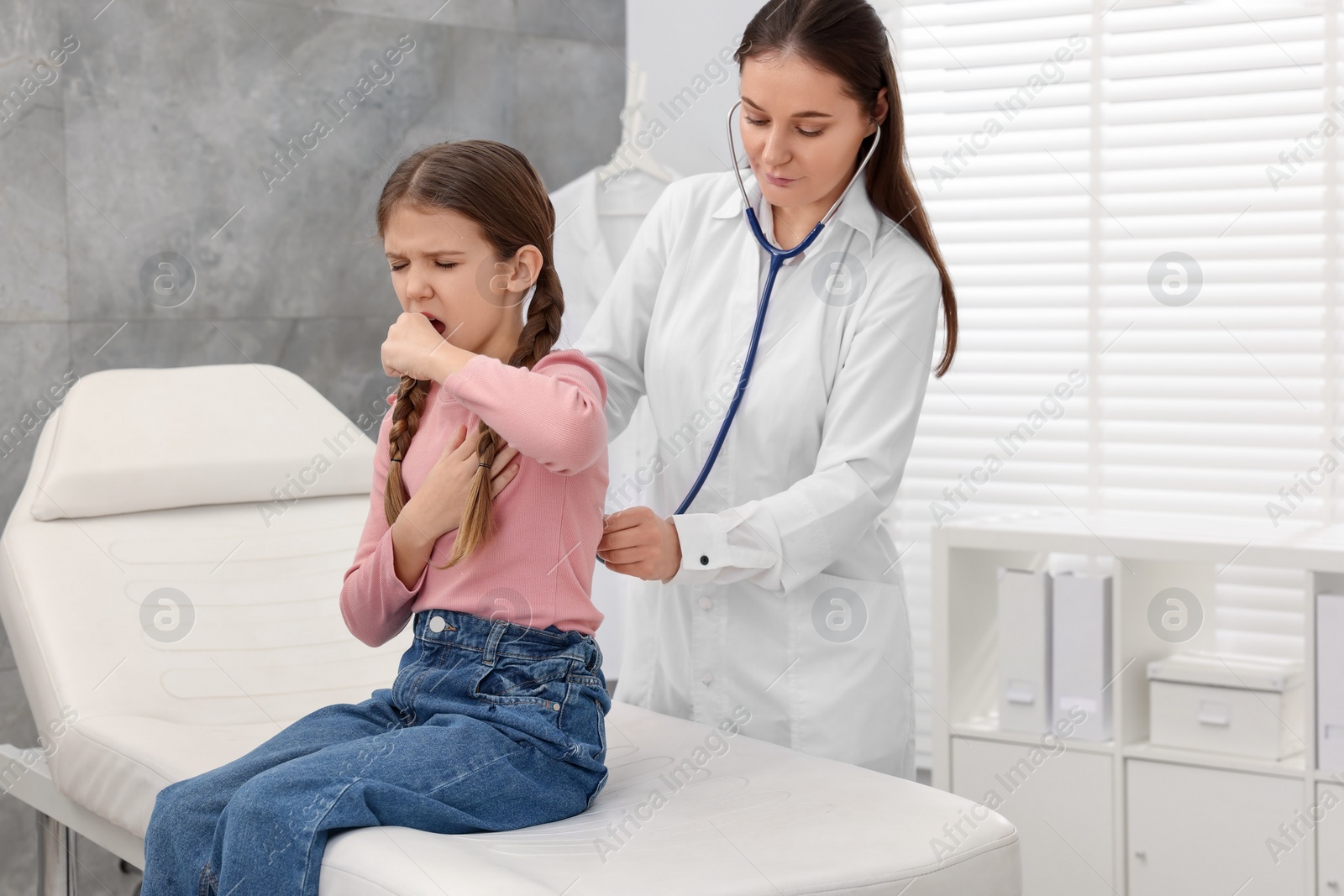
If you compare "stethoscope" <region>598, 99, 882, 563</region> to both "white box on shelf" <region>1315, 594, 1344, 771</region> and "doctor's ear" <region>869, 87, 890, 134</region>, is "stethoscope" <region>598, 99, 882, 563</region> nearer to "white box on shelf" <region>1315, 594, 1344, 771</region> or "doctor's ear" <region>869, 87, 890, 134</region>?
"doctor's ear" <region>869, 87, 890, 134</region>

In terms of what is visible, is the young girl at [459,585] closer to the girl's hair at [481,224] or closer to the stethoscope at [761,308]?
the girl's hair at [481,224]

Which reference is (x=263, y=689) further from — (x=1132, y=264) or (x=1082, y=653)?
(x=1132, y=264)

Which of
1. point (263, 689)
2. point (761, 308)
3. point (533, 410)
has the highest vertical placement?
point (761, 308)

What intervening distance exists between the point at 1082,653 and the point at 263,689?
1342 millimetres

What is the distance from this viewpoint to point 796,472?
60.4 inches

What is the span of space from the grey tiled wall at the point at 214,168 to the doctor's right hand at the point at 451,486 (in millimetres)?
1018

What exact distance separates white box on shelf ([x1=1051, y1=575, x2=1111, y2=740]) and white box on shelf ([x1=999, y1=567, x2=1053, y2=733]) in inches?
0.7

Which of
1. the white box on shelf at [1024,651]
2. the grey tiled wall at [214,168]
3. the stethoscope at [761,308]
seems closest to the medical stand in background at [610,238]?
the grey tiled wall at [214,168]

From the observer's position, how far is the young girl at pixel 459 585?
3.76 ft

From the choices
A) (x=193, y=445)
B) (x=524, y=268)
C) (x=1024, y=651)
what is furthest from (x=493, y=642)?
(x=1024, y=651)

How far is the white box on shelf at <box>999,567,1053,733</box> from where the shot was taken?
2260 millimetres

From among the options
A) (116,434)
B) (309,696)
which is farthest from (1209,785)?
(116,434)

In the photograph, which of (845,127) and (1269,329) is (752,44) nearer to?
(845,127)

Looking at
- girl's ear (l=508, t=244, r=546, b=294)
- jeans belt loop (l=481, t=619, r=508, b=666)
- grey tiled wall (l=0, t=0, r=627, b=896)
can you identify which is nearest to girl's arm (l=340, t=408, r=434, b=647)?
jeans belt loop (l=481, t=619, r=508, b=666)
